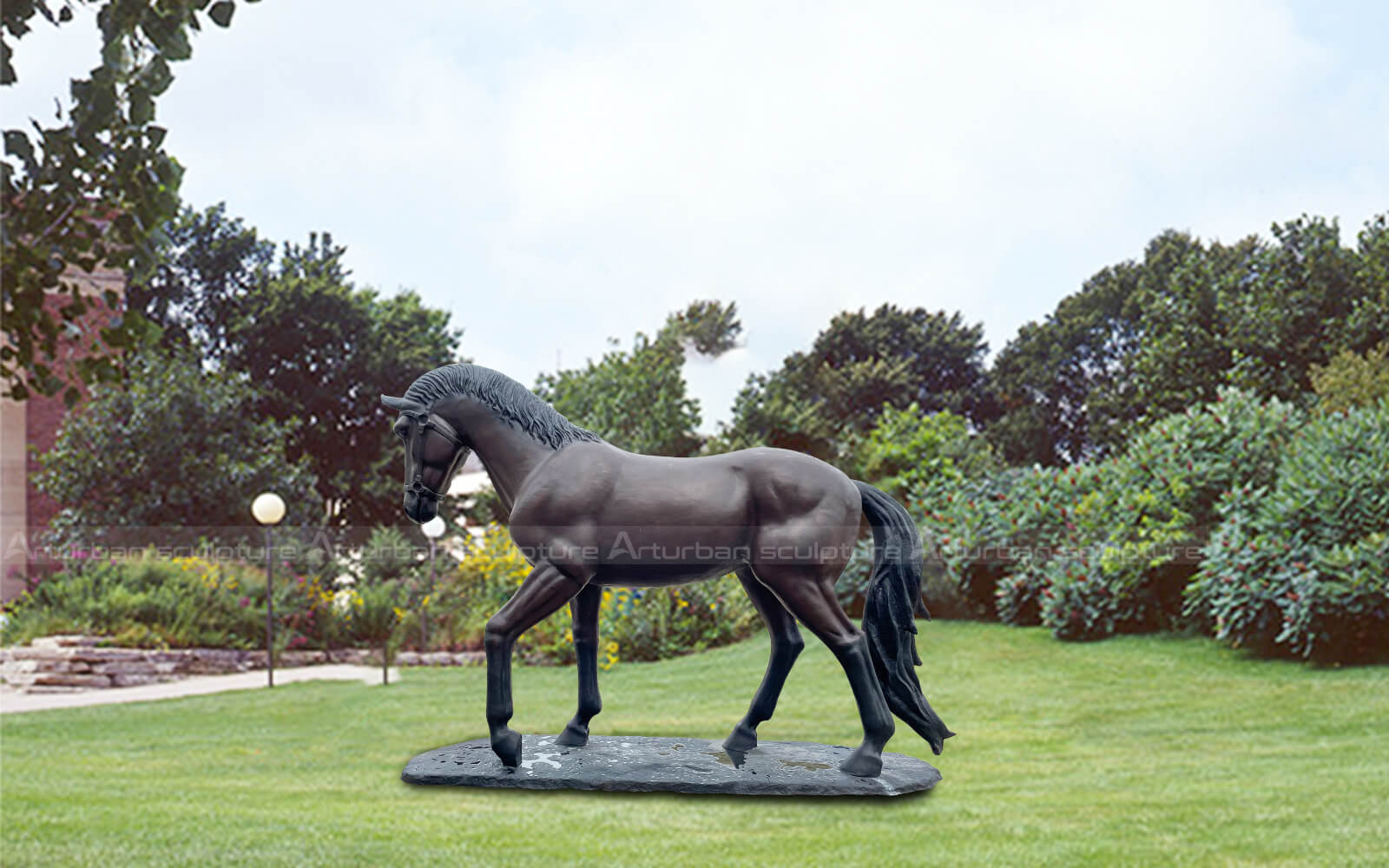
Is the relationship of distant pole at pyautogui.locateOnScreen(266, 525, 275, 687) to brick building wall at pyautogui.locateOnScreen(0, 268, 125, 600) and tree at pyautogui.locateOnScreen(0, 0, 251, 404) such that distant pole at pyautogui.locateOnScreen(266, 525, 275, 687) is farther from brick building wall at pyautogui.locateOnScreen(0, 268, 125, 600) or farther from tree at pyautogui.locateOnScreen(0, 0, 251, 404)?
brick building wall at pyautogui.locateOnScreen(0, 268, 125, 600)

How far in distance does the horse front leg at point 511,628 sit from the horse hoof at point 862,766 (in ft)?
2.90

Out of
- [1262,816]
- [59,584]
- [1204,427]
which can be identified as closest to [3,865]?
[1262,816]

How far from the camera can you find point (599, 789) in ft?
A: 10.2

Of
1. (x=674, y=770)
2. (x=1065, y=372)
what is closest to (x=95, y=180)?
(x=674, y=770)

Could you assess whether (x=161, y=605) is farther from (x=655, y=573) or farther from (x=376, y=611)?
(x=655, y=573)

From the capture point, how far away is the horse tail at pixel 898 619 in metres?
3.27

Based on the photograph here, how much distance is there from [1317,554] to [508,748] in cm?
912

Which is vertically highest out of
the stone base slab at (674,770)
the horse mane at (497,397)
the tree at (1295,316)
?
the tree at (1295,316)

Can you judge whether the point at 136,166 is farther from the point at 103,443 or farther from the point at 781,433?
the point at 103,443

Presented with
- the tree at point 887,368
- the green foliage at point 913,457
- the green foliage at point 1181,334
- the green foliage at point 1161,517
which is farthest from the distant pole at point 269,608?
the green foliage at point 1181,334

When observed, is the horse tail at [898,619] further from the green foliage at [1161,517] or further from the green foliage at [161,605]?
the green foliage at [161,605]

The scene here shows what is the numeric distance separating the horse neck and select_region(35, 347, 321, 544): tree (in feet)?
47.2

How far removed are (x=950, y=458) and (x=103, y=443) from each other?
12822mm

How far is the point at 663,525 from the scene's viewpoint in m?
3.17
